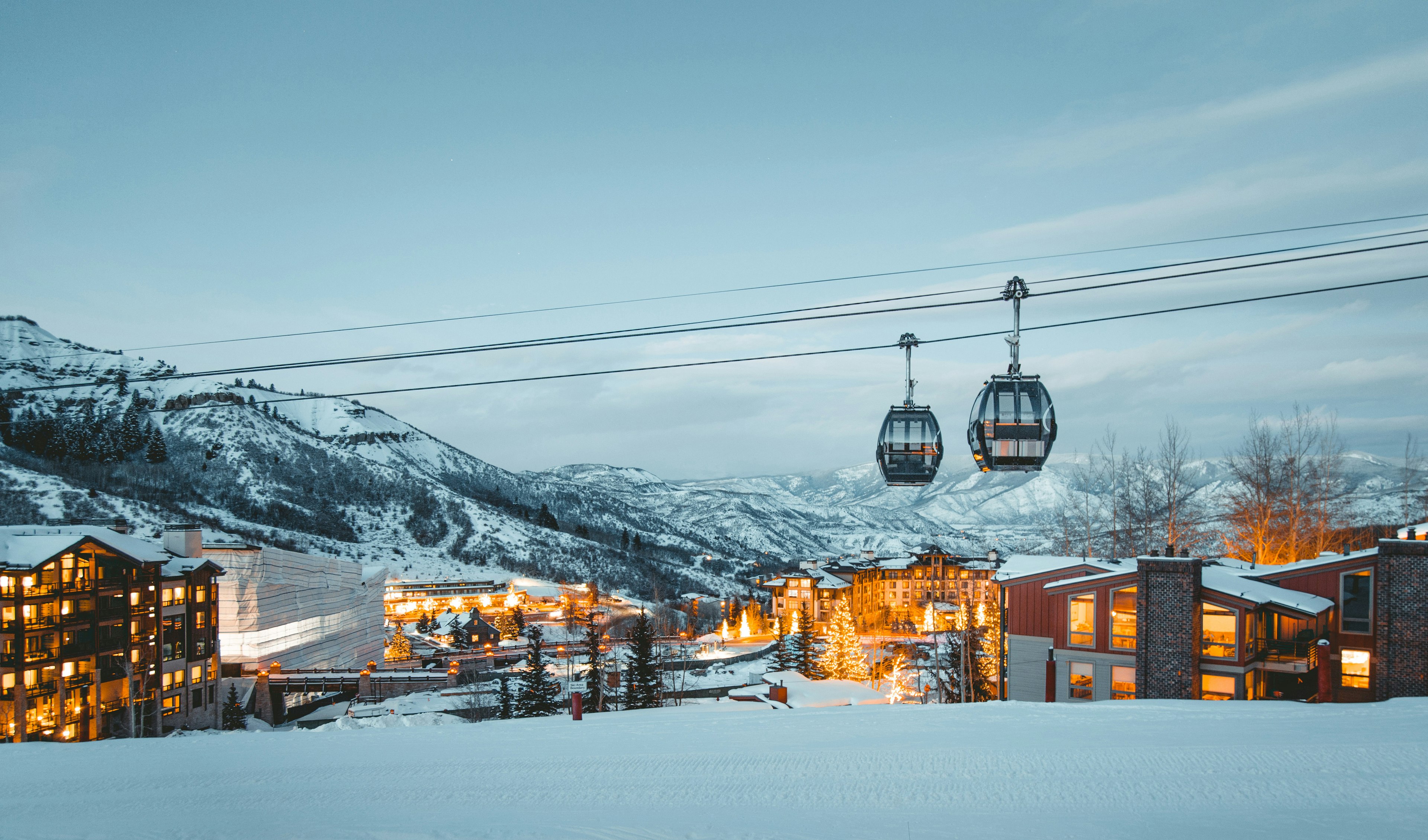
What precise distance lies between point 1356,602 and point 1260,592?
279cm

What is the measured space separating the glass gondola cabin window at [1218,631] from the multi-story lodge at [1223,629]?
0.02 metres

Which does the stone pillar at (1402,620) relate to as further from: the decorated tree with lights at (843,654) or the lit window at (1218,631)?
the decorated tree with lights at (843,654)

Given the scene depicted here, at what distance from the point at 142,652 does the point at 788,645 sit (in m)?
31.3

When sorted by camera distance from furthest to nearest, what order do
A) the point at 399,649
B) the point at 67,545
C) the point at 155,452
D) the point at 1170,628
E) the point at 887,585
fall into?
the point at 155,452
the point at 887,585
the point at 399,649
the point at 67,545
the point at 1170,628

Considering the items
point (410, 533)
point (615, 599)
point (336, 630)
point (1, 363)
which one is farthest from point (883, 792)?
point (1, 363)

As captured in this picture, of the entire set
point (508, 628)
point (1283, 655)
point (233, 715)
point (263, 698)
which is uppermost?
point (1283, 655)

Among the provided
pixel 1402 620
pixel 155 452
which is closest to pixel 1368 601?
pixel 1402 620

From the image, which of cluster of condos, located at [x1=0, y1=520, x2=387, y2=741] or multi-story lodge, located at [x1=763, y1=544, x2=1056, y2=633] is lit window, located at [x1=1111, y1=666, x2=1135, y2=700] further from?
multi-story lodge, located at [x1=763, y1=544, x2=1056, y2=633]

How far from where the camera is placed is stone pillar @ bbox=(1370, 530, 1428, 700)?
16578 millimetres

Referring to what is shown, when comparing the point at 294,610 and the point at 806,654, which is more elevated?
the point at 294,610

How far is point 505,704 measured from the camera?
31047 mm

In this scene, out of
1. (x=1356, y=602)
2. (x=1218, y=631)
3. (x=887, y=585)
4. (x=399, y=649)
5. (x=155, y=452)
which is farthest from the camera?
(x=155, y=452)

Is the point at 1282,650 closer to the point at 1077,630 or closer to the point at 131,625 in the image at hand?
the point at 1077,630

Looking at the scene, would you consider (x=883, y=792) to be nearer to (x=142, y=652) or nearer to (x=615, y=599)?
(x=142, y=652)
